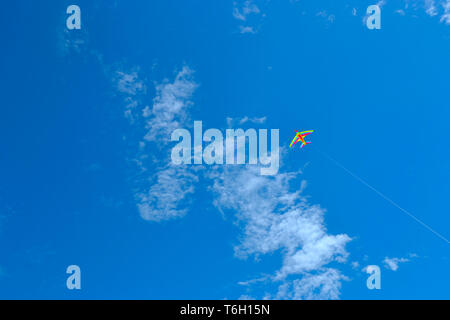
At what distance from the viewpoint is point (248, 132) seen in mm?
30344

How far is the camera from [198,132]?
100ft
